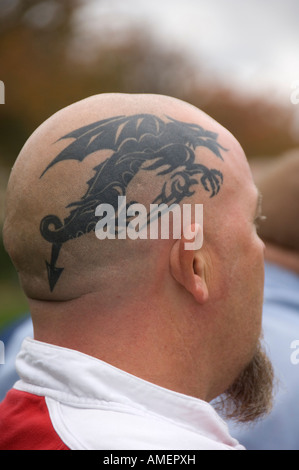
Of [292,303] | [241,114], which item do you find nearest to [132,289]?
[292,303]

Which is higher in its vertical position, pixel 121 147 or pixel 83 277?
pixel 121 147

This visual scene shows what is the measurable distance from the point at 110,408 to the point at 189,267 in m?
0.41

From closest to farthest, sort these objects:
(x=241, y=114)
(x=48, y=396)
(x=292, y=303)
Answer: (x=48, y=396) < (x=292, y=303) < (x=241, y=114)

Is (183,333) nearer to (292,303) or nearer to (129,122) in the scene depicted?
(129,122)

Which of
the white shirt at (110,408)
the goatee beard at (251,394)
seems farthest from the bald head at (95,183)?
the goatee beard at (251,394)

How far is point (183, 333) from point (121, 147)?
0.52m

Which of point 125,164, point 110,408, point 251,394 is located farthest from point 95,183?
point 251,394

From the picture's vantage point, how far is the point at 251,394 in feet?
6.13

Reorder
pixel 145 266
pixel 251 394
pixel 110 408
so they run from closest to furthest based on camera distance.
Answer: pixel 110 408 < pixel 145 266 < pixel 251 394

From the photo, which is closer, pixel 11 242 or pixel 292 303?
pixel 11 242

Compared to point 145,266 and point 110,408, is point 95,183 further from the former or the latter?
point 110,408

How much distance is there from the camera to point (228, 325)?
1.60 meters

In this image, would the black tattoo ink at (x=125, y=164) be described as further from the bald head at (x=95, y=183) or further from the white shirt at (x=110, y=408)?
the white shirt at (x=110, y=408)

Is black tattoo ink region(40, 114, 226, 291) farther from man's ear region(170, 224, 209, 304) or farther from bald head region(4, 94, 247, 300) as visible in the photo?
man's ear region(170, 224, 209, 304)
